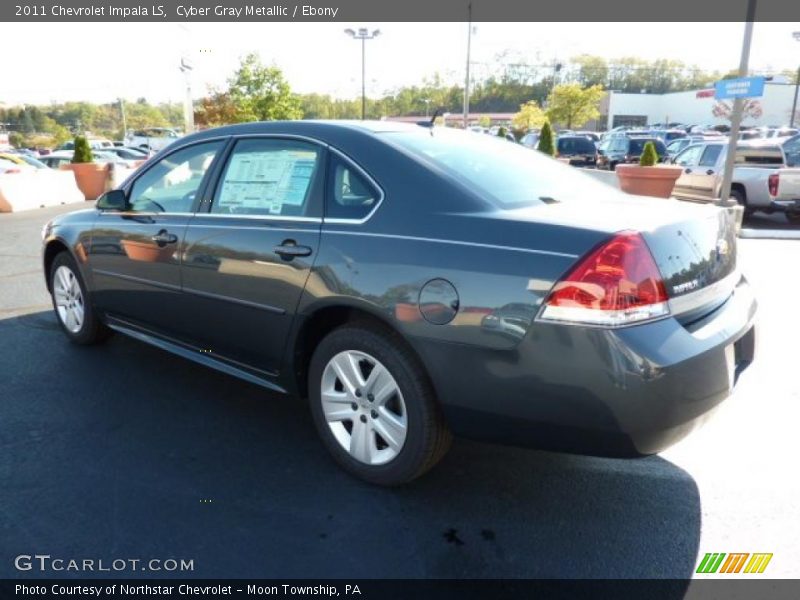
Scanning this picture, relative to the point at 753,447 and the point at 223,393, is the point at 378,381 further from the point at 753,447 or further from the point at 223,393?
the point at 753,447

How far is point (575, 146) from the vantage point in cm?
2473

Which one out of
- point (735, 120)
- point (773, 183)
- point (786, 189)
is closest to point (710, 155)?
point (773, 183)

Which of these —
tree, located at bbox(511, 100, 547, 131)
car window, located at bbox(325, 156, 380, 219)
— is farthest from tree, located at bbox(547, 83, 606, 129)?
car window, located at bbox(325, 156, 380, 219)

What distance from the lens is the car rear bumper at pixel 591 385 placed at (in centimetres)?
230

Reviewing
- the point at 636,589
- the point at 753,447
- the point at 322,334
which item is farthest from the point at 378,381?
the point at 753,447

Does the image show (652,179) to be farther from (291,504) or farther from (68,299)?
(291,504)

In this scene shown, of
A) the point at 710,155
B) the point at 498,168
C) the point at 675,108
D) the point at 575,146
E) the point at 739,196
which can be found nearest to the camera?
the point at 498,168

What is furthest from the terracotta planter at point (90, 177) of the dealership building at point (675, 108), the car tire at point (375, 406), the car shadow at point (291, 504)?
the dealership building at point (675, 108)

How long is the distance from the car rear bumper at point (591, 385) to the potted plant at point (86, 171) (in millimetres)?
17450

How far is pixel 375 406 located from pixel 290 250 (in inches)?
34.0

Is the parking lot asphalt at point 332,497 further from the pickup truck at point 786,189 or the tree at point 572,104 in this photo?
the tree at point 572,104

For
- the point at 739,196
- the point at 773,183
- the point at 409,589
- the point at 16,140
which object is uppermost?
the point at 773,183

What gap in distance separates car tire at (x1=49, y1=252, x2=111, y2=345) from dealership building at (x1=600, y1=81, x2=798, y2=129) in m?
82.9

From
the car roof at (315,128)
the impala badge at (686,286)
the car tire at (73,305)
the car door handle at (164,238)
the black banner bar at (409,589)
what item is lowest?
the black banner bar at (409,589)
